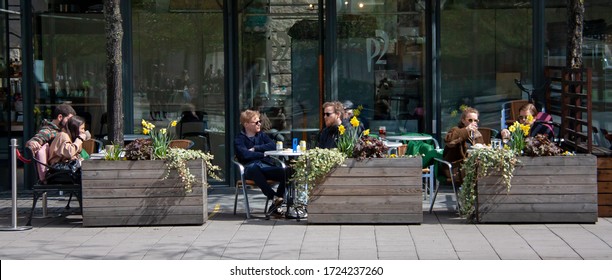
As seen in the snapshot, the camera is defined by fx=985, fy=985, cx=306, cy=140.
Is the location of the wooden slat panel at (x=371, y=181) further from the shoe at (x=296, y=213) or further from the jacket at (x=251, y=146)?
the jacket at (x=251, y=146)

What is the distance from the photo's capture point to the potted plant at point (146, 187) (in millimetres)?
9812

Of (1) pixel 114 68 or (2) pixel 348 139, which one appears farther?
(1) pixel 114 68

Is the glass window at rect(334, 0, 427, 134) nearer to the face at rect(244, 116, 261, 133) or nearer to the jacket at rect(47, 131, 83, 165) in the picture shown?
the face at rect(244, 116, 261, 133)

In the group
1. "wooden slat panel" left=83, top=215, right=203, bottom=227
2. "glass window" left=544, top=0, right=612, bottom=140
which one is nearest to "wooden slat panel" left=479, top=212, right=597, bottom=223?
"wooden slat panel" left=83, top=215, right=203, bottom=227

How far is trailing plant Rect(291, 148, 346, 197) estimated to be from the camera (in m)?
9.73

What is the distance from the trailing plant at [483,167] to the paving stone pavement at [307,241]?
301 millimetres

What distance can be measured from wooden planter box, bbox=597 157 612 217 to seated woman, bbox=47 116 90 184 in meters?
5.40

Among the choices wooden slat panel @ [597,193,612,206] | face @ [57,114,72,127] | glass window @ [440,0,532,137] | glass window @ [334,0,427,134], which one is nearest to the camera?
wooden slat panel @ [597,193,612,206]

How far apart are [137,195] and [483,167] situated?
136 inches

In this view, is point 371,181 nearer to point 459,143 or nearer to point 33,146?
point 459,143

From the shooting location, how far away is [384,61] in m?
13.4

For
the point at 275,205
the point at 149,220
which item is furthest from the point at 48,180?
the point at 275,205

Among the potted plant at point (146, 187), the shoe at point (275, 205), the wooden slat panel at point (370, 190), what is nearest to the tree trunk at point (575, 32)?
the wooden slat panel at point (370, 190)

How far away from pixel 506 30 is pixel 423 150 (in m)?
2.93
